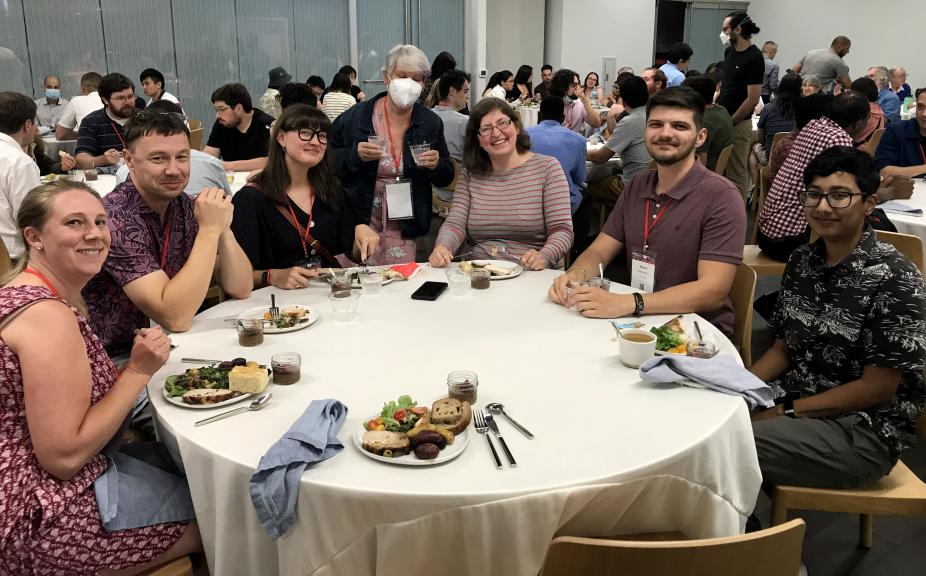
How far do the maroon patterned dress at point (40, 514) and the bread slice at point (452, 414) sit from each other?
0.73m

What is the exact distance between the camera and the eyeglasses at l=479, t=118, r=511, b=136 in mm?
3223

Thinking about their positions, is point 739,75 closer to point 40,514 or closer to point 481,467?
point 481,467

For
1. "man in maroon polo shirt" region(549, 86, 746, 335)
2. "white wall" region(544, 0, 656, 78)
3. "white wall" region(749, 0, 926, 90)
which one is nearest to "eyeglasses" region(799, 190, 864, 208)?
"man in maroon polo shirt" region(549, 86, 746, 335)

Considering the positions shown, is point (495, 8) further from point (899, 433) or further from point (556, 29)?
point (899, 433)

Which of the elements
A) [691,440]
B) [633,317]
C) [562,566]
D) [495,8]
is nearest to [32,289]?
[562,566]

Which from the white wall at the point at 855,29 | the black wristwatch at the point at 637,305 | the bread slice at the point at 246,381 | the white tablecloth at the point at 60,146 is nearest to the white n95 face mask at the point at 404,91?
the black wristwatch at the point at 637,305

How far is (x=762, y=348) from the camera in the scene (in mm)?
4164

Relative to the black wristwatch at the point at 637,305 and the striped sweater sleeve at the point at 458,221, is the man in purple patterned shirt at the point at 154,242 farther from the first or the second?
the black wristwatch at the point at 637,305

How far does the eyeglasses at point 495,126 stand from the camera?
3.22m

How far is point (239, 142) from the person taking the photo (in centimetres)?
563

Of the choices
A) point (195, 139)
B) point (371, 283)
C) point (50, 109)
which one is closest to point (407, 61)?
point (371, 283)

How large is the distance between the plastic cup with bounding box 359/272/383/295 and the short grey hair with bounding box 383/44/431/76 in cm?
148

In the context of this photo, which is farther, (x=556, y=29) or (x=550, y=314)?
(x=556, y=29)

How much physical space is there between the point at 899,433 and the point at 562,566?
4.56 feet
